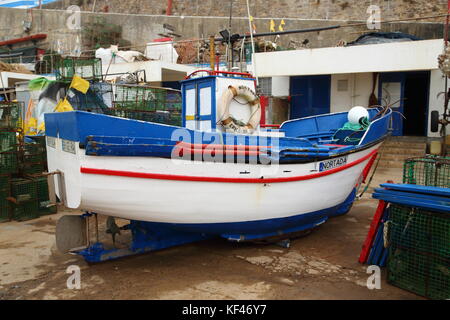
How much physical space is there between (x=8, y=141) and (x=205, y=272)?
4385mm

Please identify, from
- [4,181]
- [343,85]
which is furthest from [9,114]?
[343,85]

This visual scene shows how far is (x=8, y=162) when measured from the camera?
6227mm

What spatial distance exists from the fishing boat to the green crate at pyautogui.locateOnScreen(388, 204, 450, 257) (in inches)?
48.3

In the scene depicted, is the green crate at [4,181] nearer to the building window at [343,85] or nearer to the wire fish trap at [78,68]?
the wire fish trap at [78,68]

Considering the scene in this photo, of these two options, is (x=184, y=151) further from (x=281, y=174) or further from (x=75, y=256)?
(x=75, y=256)

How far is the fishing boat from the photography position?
3529mm

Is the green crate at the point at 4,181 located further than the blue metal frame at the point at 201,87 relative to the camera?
Yes

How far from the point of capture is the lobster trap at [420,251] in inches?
129

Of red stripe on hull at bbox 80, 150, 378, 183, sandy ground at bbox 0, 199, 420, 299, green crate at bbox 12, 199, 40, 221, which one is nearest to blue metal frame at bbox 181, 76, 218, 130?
red stripe on hull at bbox 80, 150, 378, 183

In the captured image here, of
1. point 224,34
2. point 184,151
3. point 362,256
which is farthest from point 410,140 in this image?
point 184,151

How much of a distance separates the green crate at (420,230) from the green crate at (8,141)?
229 inches

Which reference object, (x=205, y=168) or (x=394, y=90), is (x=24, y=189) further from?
(x=394, y=90)

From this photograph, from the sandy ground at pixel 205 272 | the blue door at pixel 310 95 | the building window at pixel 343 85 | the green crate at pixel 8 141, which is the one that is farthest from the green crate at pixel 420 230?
the blue door at pixel 310 95

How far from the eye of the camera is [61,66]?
346 inches
